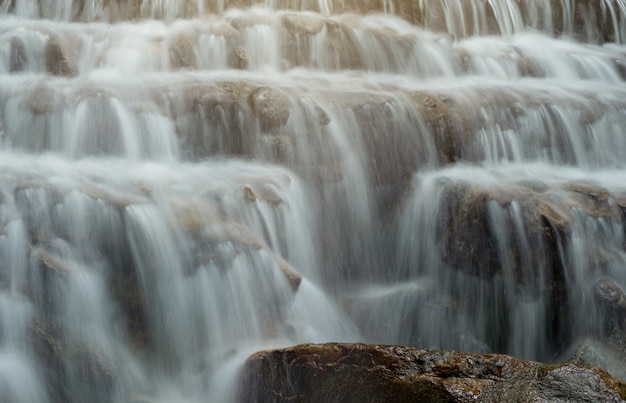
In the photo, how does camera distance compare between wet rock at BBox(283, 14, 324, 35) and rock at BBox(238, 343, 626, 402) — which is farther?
wet rock at BBox(283, 14, 324, 35)

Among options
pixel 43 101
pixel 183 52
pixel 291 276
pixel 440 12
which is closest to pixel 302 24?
pixel 183 52

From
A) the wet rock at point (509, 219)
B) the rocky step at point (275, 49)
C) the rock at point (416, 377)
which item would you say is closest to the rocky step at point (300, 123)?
the rocky step at point (275, 49)

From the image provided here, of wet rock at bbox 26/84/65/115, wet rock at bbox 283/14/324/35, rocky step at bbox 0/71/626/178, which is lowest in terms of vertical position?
rocky step at bbox 0/71/626/178

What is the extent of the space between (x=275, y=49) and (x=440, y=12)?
2892mm

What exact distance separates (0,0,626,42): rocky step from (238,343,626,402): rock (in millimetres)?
6784

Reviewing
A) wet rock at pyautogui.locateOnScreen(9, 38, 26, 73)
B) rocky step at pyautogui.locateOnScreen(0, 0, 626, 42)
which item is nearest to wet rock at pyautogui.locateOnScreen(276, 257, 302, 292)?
wet rock at pyautogui.locateOnScreen(9, 38, 26, 73)

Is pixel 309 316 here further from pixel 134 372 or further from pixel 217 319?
pixel 134 372

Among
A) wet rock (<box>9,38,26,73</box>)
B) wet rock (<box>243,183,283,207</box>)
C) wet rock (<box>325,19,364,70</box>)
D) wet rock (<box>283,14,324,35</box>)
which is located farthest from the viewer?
wet rock (<box>283,14,324,35</box>)

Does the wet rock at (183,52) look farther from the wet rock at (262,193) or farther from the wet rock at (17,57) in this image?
the wet rock at (262,193)

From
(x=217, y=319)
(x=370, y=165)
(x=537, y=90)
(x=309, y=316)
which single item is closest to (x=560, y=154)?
(x=537, y=90)

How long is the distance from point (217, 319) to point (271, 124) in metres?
2.51

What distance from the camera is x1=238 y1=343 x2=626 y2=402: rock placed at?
3.60 metres

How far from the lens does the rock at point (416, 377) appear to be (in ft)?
11.8

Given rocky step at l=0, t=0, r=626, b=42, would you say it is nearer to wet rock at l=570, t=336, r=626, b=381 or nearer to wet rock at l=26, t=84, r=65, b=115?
wet rock at l=26, t=84, r=65, b=115
